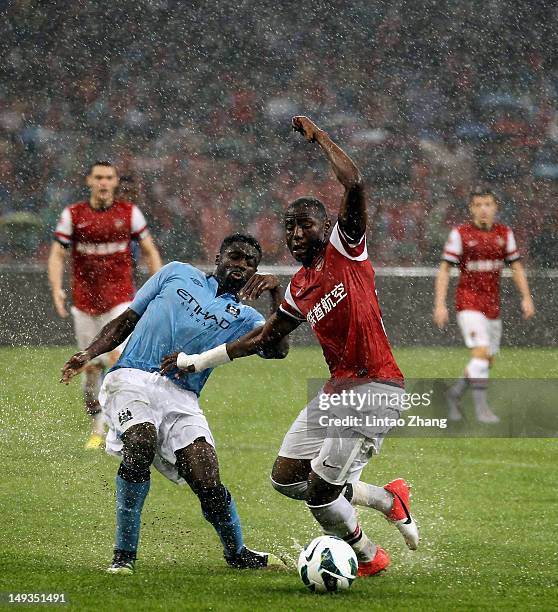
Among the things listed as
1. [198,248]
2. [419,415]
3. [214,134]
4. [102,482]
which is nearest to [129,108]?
[214,134]

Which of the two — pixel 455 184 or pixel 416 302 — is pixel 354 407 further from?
pixel 455 184

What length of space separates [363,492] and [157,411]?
111 cm

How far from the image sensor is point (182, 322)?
20.6ft

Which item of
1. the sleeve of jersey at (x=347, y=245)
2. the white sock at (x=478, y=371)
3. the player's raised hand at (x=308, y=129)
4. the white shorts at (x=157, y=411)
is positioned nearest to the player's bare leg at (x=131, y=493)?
the white shorts at (x=157, y=411)

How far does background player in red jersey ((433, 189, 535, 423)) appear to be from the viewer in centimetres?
1138

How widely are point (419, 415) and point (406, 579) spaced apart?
19.5 feet

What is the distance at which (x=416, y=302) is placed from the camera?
52.8 ft

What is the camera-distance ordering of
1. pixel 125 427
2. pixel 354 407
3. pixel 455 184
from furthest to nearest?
1. pixel 455 184
2. pixel 125 427
3. pixel 354 407

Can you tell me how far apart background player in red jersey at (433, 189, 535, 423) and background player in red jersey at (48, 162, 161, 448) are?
2894 mm

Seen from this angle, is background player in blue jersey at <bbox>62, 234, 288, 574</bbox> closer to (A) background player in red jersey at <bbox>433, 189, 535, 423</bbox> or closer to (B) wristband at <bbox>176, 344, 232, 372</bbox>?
(B) wristband at <bbox>176, 344, 232, 372</bbox>

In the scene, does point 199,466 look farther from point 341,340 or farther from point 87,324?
point 87,324

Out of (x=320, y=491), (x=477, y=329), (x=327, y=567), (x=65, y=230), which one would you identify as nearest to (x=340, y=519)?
(x=320, y=491)

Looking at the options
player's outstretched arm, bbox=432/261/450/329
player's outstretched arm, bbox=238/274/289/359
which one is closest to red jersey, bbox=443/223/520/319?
player's outstretched arm, bbox=432/261/450/329

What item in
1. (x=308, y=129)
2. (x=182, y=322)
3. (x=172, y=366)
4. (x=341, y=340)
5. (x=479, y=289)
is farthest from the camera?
(x=479, y=289)
